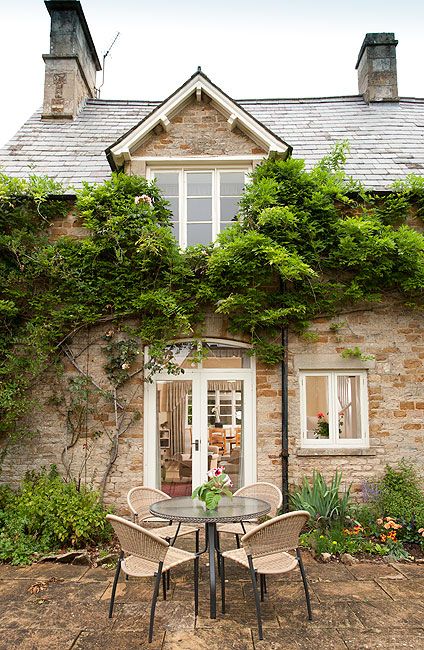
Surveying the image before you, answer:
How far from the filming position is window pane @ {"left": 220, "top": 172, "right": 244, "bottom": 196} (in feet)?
29.5

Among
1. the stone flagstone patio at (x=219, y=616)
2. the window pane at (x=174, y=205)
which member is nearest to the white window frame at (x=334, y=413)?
the stone flagstone patio at (x=219, y=616)

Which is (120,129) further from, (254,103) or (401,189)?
(401,189)

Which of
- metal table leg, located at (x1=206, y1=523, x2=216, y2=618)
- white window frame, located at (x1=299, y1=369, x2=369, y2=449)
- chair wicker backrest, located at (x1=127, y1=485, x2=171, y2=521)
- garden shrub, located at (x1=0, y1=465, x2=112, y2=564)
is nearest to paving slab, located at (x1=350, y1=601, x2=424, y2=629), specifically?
metal table leg, located at (x1=206, y1=523, x2=216, y2=618)

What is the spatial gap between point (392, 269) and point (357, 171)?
7.37ft

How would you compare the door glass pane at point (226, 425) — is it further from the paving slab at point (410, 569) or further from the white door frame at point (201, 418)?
the paving slab at point (410, 569)

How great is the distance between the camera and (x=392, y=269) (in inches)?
325

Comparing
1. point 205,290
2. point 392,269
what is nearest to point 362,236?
point 392,269

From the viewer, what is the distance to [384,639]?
174 inches

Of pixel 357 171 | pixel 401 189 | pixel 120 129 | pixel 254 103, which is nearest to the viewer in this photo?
pixel 401 189

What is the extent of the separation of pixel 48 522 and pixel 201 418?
270cm

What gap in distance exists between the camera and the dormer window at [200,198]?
8.76 metres

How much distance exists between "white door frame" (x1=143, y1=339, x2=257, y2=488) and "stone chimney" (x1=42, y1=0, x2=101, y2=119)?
261 inches

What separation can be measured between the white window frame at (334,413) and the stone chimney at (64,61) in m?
7.92

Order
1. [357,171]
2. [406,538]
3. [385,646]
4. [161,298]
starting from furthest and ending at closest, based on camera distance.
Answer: [357,171] < [161,298] < [406,538] < [385,646]
